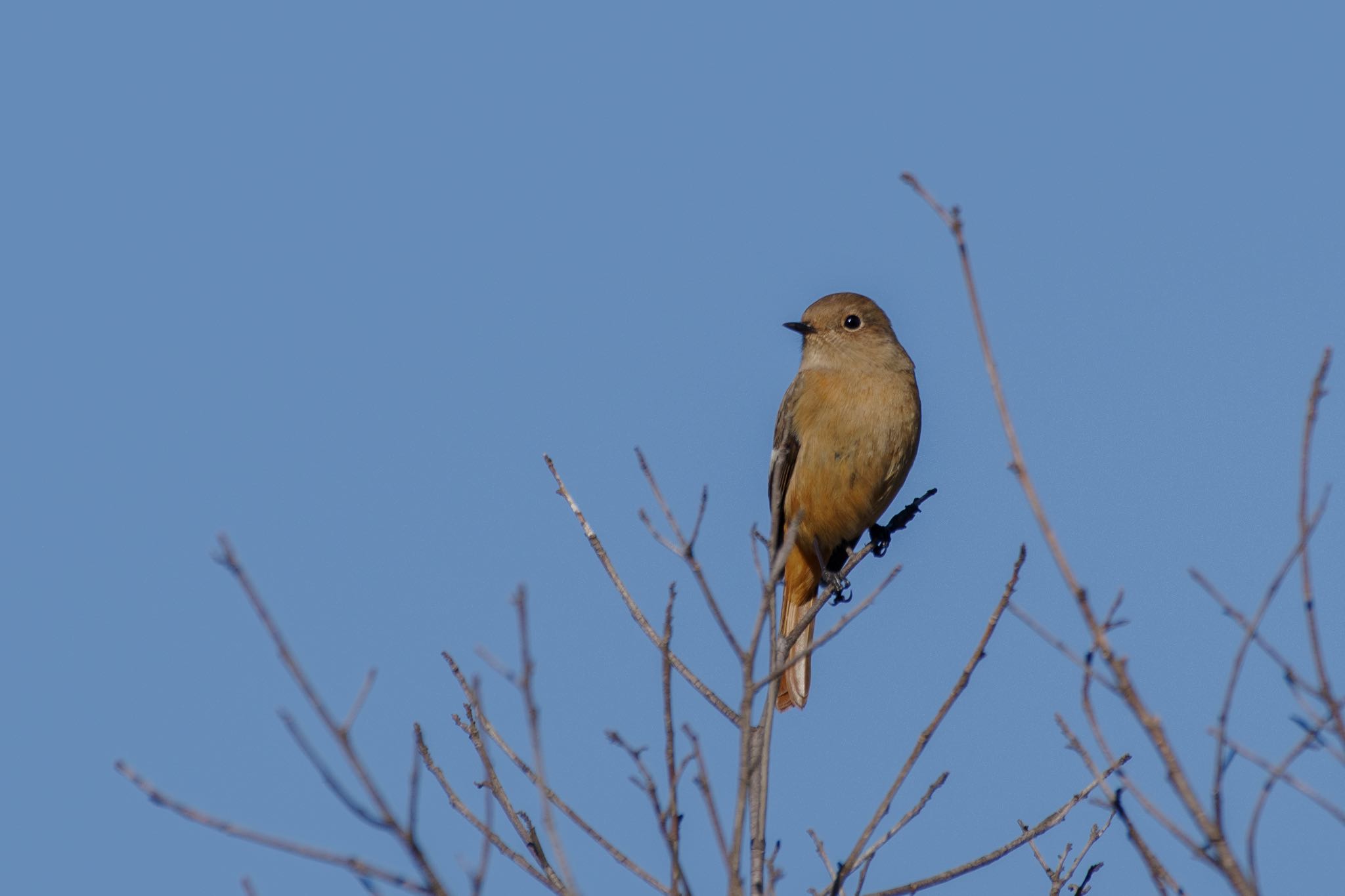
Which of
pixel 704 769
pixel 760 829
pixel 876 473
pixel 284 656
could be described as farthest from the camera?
pixel 876 473

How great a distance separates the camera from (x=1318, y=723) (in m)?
3.37

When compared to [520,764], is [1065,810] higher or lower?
lower

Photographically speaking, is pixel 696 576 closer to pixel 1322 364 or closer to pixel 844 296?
pixel 1322 364

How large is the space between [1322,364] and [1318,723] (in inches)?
33.2

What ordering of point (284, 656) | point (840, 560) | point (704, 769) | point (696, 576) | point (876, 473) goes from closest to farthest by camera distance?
point (284, 656) → point (704, 769) → point (696, 576) → point (876, 473) → point (840, 560)

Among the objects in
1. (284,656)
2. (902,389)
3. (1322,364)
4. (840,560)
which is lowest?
(284,656)

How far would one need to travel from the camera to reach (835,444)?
882 cm

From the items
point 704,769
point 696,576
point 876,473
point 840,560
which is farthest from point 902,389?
point 704,769

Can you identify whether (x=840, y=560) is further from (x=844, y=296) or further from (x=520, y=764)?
(x=520, y=764)

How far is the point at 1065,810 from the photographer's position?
4.64m

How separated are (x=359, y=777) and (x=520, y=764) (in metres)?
1.89

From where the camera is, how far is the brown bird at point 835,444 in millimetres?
8727

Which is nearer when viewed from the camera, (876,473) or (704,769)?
(704,769)

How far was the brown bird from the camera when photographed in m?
8.73
